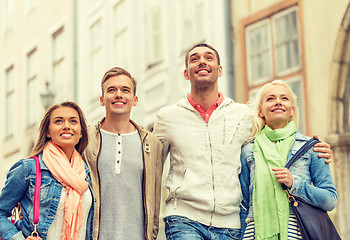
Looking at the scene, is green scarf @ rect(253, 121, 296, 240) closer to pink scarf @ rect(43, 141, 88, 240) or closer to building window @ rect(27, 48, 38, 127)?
pink scarf @ rect(43, 141, 88, 240)

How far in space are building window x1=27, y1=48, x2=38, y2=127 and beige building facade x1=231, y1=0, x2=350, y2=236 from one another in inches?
450

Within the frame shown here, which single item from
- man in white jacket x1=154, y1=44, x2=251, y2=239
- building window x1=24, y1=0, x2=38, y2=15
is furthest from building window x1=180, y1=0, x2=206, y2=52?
building window x1=24, y1=0, x2=38, y2=15

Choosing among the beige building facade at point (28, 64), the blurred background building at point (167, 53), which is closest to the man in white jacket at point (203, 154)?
the blurred background building at point (167, 53)

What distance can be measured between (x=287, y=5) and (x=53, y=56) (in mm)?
11404

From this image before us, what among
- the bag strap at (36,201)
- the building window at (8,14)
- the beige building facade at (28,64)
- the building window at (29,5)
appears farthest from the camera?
the building window at (8,14)

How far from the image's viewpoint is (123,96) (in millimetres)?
4859

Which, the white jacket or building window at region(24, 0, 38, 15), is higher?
building window at region(24, 0, 38, 15)

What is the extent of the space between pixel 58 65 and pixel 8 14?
19.1 feet

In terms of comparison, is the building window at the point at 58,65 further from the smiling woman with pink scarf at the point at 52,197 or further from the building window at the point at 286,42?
the smiling woman with pink scarf at the point at 52,197

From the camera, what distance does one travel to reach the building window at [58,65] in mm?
19938

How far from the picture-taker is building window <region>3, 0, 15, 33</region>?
2459 cm

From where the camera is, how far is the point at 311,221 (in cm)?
427

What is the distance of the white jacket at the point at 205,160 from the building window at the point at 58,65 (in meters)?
15.1

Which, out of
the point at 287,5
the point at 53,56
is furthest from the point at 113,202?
the point at 53,56
